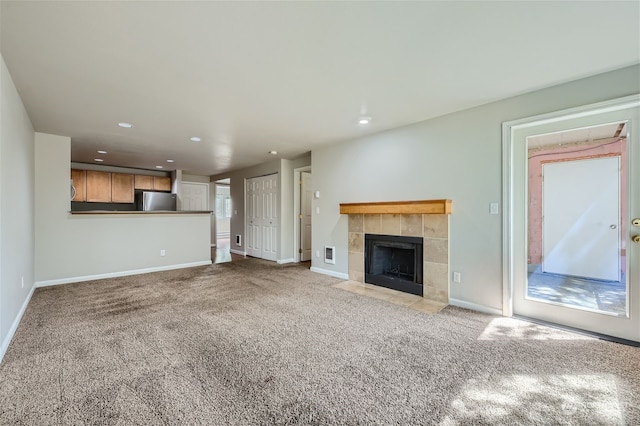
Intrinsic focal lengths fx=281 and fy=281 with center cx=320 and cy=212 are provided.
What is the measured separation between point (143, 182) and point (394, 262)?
6520 mm

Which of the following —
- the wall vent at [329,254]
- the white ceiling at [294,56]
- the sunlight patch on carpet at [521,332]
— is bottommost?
the sunlight patch on carpet at [521,332]

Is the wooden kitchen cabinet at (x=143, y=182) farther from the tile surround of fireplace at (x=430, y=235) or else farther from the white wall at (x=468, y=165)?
the tile surround of fireplace at (x=430, y=235)

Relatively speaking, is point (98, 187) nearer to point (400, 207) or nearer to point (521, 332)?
point (400, 207)

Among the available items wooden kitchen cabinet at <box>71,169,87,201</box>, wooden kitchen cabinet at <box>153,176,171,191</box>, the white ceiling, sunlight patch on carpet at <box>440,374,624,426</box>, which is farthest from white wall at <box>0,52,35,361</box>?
wooden kitchen cabinet at <box>153,176,171,191</box>

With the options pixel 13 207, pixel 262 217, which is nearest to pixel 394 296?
pixel 262 217

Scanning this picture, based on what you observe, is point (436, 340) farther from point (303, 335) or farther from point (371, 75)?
point (371, 75)

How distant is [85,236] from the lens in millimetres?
4523

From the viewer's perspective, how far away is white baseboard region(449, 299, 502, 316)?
9.87 feet

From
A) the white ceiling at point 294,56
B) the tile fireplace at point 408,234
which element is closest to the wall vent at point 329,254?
the tile fireplace at point 408,234

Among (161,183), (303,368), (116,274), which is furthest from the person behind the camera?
(161,183)

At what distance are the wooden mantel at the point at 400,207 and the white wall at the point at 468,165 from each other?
134 millimetres

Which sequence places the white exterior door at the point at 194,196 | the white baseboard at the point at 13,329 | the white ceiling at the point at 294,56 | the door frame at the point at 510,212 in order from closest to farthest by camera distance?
the white ceiling at the point at 294,56, the white baseboard at the point at 13,329, the door frame at the point at 510,212, the white exterior door at the point at 194,196

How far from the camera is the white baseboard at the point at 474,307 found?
3.01m

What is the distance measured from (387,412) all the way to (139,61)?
293 centimetres
